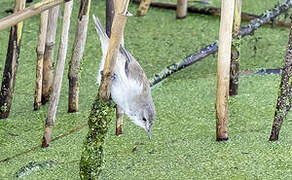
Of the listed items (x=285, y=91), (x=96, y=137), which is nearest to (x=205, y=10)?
(x=285, y=91)

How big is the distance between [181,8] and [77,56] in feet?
4.74

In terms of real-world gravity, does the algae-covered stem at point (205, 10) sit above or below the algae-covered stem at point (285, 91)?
below

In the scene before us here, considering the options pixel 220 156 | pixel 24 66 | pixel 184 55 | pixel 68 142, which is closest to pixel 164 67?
pixel 184 55

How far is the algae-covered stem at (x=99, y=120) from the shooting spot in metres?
2.04

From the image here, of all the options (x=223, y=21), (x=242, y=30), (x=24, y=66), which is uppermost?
(x=223, y=21)

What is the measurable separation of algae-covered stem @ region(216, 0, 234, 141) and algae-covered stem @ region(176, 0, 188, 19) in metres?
1.77

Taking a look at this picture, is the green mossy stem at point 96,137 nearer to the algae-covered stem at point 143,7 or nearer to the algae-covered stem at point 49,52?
the algae-covered stem at point 49,52

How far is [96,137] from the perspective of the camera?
220 cm

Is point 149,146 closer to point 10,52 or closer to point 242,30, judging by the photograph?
point 10,52

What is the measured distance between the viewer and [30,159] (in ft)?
8.84

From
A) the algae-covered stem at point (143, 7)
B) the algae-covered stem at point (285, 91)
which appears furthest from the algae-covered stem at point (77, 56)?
the algae-covered stem at point (143, 7)

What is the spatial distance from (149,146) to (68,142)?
36cm

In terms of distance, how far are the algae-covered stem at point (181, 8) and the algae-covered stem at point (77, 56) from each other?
1384 mm

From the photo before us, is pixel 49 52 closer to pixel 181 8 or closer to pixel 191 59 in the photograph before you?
pixel 191 59
